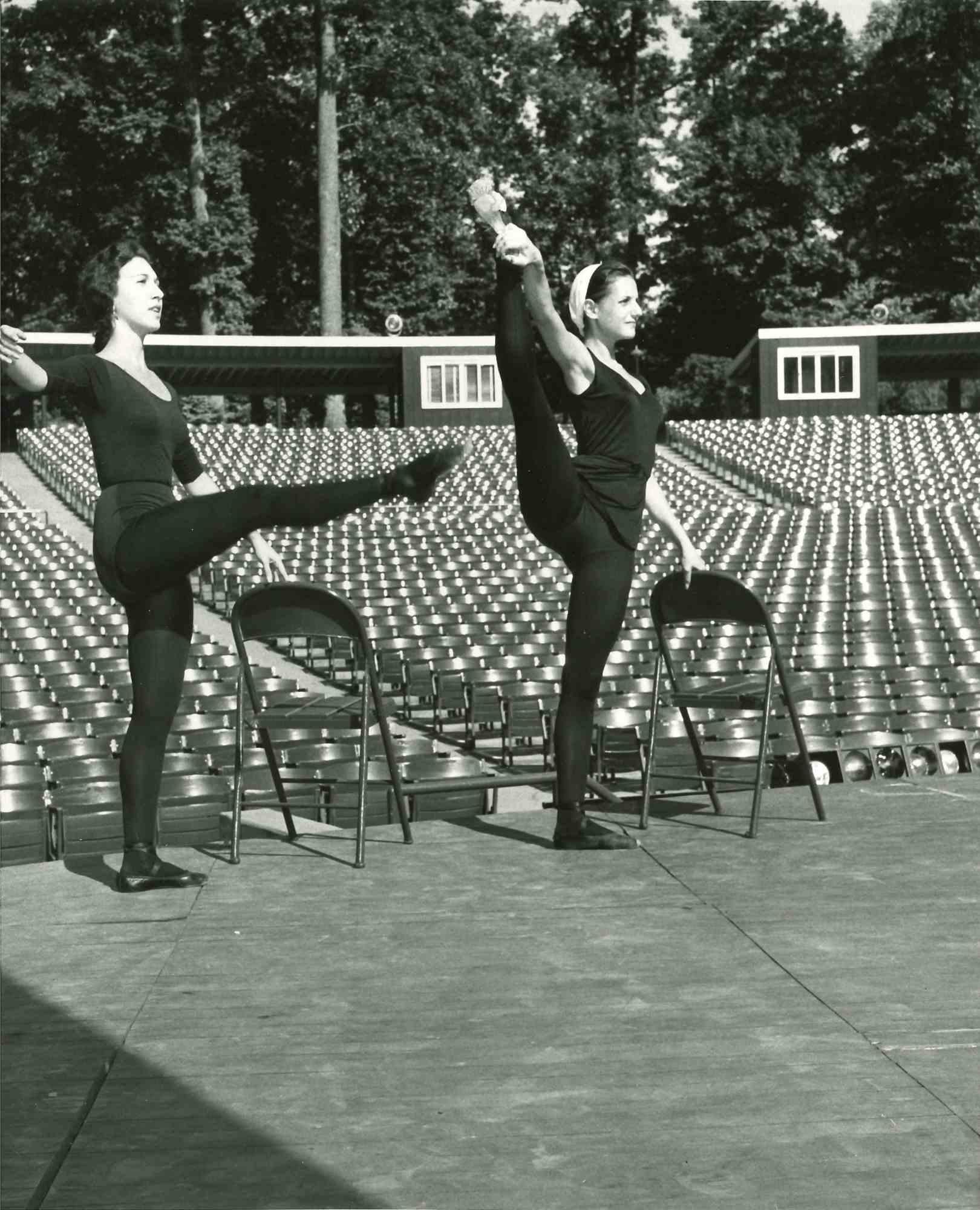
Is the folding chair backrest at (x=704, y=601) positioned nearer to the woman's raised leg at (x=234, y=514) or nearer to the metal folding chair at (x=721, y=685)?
the metal folding chair at (x=721, y=685)

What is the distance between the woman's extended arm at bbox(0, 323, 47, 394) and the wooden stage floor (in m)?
1.49

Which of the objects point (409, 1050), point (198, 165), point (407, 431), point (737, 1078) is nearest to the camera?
point (737, 1078)

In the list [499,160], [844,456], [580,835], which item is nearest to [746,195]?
[499,160]

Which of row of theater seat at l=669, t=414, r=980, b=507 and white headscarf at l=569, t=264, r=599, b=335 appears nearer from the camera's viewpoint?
white headscarf at l=569, t=264, r=599, b=335

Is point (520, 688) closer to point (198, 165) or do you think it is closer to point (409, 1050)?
point (409, 1050)

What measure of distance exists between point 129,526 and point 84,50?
55.5 meters

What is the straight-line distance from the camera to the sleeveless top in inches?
214

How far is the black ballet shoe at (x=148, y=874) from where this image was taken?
4961mm

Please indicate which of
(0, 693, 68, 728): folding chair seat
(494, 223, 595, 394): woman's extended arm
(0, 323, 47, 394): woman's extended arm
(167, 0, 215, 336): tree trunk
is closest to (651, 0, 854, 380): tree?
(167, 0, 215, 336): tree trunk

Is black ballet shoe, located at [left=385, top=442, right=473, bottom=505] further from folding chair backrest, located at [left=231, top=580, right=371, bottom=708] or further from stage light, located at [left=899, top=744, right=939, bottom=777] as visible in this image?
stage light, located at [left=899, top=744, right=939, bottom=777]

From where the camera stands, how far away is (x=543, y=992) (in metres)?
3.75

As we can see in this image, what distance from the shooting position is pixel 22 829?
20.6 feet

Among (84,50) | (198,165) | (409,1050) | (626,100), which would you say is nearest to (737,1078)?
(409,1050)

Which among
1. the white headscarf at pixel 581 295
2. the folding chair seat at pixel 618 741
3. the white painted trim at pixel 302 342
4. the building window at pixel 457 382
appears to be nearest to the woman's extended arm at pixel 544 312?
the white headscarf at pixel 581 295
